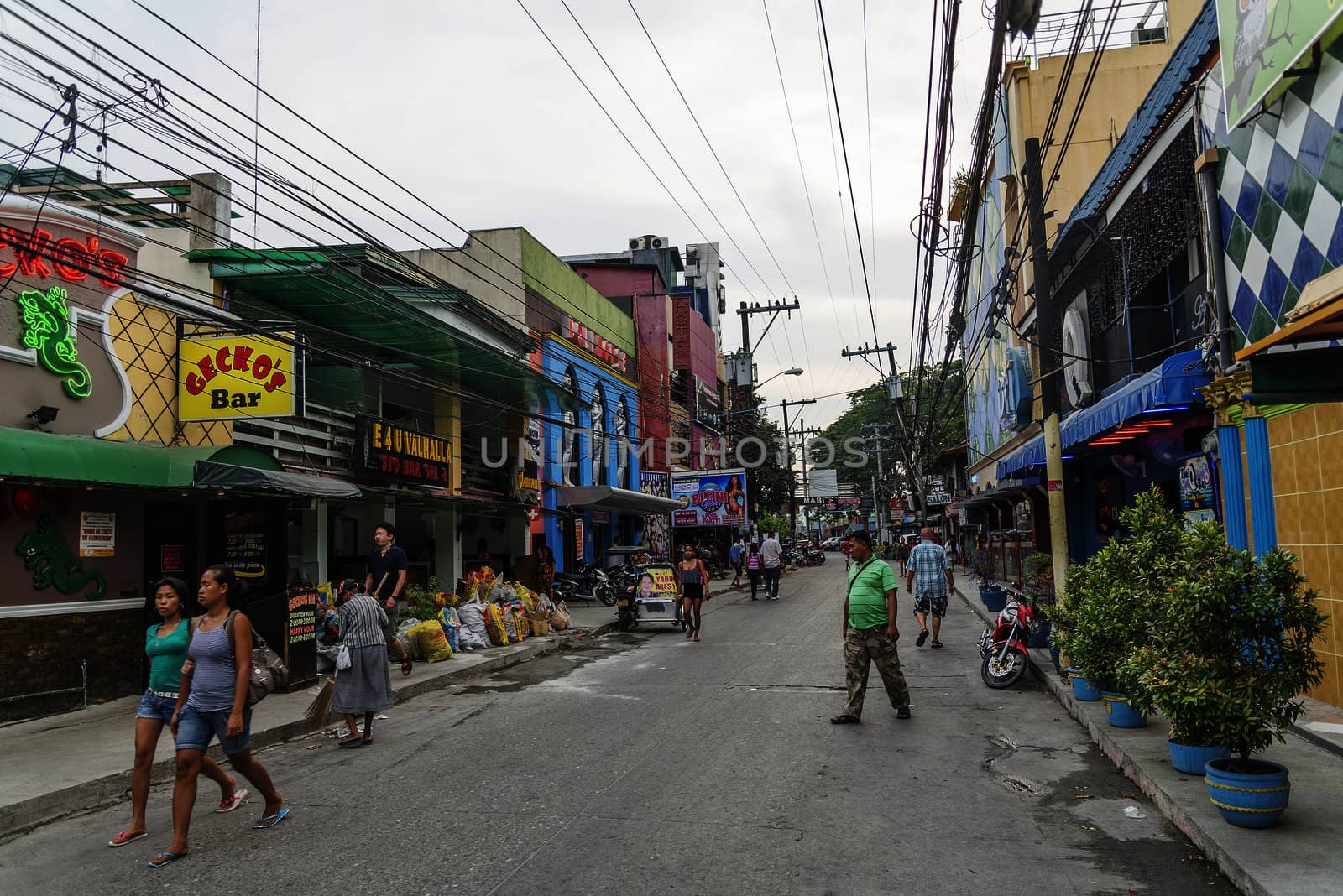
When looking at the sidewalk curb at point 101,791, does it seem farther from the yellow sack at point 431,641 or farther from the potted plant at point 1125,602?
the potted plant at point 1125,602

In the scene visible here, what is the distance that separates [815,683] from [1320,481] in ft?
18.0

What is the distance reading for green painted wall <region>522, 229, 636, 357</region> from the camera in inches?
950

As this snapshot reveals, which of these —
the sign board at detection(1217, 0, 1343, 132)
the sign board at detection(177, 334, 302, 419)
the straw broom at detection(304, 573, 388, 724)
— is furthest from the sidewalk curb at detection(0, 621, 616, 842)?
the sign board at detection(1217, 0, 1343, 132)

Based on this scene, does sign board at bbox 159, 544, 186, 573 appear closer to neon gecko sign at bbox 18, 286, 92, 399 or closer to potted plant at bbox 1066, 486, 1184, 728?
neon gecko sign at bbox 18, 286, 92, 399

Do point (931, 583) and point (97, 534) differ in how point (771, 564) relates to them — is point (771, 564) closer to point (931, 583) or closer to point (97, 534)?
point (931, 583)

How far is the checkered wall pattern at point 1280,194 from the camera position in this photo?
23.8 feet

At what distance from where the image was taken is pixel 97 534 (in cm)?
1037

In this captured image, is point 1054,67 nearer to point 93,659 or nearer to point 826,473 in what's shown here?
point 93,659

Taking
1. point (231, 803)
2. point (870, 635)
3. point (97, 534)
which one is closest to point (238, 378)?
point (97, 534)

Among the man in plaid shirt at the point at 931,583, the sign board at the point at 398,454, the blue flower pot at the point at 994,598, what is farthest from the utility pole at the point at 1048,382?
the sign board at the point at 398,454

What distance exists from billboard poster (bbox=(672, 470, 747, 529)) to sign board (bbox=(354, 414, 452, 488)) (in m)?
17.8

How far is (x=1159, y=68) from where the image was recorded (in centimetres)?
1939

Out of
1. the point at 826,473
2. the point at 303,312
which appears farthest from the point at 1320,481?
the point at 826,473

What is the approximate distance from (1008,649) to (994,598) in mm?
8387
